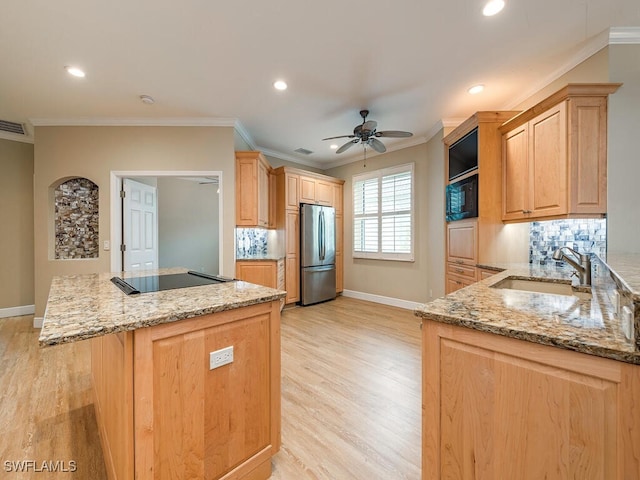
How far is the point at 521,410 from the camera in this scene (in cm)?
83

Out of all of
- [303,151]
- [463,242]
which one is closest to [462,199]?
[463,242]

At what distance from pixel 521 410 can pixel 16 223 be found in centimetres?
649

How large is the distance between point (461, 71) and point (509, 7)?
32.0 inches

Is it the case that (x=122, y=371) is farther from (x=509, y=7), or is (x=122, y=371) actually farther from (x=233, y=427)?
(x=509, y=7)

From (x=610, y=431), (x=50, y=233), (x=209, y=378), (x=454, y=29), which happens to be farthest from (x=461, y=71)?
(x=50, y=233)

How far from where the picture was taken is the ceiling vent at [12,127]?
12.7 feet

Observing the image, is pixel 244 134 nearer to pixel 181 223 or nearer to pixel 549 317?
pixel 181 223

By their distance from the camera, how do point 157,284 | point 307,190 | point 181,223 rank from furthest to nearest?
point 181,223, point 307,190, point 157,284

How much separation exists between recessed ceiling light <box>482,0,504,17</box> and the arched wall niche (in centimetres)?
482

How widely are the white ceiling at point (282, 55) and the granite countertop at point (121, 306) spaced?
1.98 m

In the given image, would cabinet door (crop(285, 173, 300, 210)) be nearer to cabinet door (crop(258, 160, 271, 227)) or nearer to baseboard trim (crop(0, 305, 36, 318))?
cabinet door (crop(258, 160, 271, 227))

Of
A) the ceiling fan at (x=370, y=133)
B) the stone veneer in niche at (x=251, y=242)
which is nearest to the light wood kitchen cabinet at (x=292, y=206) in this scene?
the stone veneer in niche at (x=251, y=242)

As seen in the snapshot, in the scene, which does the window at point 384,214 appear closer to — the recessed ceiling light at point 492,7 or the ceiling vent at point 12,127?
the recessed ceiling light at point 492,7

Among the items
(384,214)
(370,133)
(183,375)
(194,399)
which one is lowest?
(194,399)
